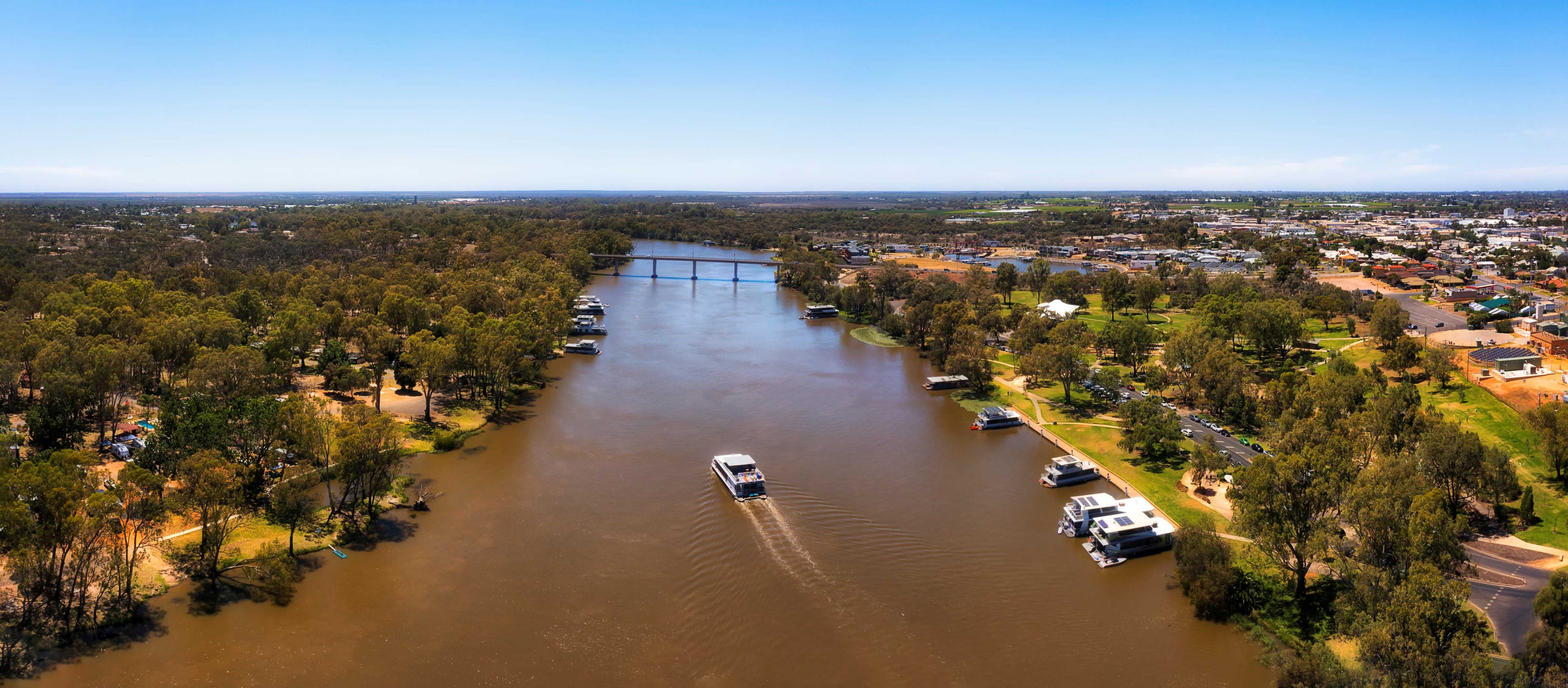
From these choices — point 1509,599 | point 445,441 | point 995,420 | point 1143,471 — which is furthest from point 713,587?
point 1509,599

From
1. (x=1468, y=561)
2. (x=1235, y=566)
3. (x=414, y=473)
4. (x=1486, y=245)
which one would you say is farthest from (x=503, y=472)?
(x=1486, y=245)

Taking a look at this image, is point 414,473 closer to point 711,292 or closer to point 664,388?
point 664,388

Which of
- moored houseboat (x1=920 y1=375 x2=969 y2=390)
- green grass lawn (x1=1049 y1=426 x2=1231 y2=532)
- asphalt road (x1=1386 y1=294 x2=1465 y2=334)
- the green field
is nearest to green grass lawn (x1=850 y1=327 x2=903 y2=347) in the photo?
moored houseboat (x1=920 y1=375 x2=969 y2=390)

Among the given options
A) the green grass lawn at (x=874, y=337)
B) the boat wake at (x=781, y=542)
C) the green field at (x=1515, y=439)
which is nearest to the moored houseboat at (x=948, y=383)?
the green grass lawn at (x=874, y=337)

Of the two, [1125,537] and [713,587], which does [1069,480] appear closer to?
[1125,537]

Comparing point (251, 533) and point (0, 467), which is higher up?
point (0, 467)

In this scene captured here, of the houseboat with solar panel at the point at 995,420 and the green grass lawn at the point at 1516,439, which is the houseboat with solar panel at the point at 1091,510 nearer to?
the houseboat with solar panel at the point at 995,420

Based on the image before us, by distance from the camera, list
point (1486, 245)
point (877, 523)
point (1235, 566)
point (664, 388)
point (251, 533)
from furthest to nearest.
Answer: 1. point (1486, 245)
2. point (664, 388)
3. point (877, 523)
4. point (251, 533)
5. point (1235, 566)
